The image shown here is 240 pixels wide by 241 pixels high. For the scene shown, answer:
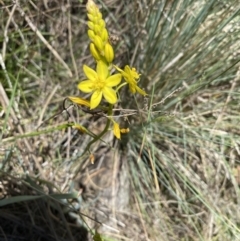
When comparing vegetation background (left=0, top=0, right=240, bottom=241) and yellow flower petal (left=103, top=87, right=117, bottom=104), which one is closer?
yellow flower petal (left=103, top=87, right=117, bottom=104)

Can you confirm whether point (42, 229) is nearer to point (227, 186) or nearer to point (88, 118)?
point (88, 118)

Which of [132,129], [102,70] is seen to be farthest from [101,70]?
[132,129]

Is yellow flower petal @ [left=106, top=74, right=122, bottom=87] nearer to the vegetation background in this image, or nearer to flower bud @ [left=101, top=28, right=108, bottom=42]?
flower bud @ [left=101, top=28, right=108, bottom=42]

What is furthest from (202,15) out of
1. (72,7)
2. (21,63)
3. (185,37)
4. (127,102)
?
(21,63)

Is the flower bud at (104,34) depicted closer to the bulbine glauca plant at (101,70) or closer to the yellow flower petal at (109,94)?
the bulbine glauca plant at (101,70)

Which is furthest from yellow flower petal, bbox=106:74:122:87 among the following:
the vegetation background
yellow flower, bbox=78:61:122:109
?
the vegetation background

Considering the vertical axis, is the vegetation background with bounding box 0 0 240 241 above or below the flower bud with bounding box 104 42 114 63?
below

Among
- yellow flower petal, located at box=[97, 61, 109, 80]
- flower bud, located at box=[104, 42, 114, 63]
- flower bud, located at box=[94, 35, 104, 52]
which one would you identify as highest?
flower bud, located at box=[94, 35, 104, 52]
